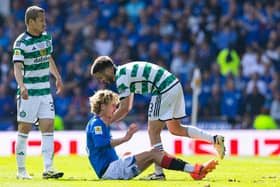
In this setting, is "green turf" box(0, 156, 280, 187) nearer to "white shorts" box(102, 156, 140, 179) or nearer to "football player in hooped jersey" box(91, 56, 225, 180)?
"white shorts" box(102, 156, 140, 179)

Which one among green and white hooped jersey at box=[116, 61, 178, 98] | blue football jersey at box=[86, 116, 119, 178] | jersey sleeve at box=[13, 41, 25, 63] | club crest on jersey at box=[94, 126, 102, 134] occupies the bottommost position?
blue football jersey at box=[86, 116, 119, 178]

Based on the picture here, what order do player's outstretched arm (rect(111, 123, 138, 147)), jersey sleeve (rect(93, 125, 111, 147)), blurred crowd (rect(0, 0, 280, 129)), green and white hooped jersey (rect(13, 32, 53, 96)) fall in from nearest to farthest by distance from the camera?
1. player's outstretched arm (rect(111, 123, 138, 147))
2. jersey sleeve (rect(93, 125, 111, 147))
3. green and white hooped jersey (rect(13, 32, 53, 96))
4. blurred crowd (rect(0, 0, 280, 129))

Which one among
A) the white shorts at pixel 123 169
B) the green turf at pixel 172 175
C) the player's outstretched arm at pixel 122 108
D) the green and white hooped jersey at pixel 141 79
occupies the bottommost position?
the green turf at pixel 172 175

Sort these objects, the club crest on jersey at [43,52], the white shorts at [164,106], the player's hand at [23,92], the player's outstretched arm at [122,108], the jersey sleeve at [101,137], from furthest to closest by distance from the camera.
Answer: the club crest on jersey at [43,52]
the white shorts at [164,106]
the player's hand at [23,92]
the player's outstretched arm at [122,108]
the jersey sleeve at [101,137]

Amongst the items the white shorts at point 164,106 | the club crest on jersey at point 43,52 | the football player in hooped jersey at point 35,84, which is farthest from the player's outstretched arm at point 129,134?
the club crest on jersey at point 43,52

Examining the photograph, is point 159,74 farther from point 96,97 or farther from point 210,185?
point 210,185

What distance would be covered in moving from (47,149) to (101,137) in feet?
4.43

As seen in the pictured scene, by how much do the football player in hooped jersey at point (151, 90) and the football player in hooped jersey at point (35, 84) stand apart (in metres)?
0.99

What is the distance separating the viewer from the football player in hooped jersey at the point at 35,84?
46.5 ft

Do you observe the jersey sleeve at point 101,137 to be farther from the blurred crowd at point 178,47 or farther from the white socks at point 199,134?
the blurred crowd at point 178,47

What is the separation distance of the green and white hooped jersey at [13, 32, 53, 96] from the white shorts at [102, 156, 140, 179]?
1.75 metres

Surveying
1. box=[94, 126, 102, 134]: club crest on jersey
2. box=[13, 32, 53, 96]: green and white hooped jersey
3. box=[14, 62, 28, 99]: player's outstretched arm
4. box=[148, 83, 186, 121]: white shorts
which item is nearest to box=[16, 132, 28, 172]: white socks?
box=[13, 32, 53, 96]: green and white hooped jersey

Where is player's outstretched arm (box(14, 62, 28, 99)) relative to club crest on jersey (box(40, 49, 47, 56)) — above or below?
below

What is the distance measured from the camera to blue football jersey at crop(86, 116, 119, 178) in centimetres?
Answer: 1321
